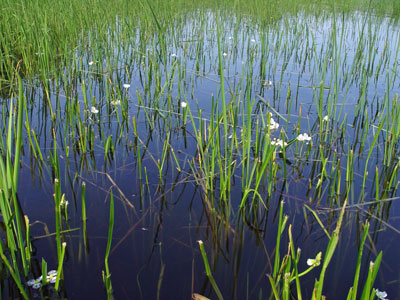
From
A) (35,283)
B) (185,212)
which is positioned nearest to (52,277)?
(35,283)

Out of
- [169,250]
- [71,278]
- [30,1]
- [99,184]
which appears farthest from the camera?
[30,1]

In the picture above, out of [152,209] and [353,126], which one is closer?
[152,209]

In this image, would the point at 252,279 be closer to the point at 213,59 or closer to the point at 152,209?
the point at 152,209

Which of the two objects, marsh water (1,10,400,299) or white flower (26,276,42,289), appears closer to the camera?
white flower (26,276,42,289)

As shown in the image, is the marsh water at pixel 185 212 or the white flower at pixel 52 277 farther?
the marsh water at pixel 185 212

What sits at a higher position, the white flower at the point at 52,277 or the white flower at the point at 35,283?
the white flower at the point at 52,277

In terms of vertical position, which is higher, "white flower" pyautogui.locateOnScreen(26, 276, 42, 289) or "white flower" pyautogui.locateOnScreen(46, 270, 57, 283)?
"white flower" pyautogui.locateOnScreen(46, 270, 57, 283)

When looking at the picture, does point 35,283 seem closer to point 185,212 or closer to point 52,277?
point 52,277

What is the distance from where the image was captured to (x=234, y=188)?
190 cm

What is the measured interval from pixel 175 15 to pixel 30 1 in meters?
2.24

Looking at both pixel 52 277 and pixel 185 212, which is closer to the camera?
pixel 52 277

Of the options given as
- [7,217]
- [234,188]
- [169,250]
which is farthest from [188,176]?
[7,217]

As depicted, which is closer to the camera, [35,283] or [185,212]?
[35,283]

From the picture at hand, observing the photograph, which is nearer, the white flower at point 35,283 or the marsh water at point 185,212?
the white flower at point 35,283
